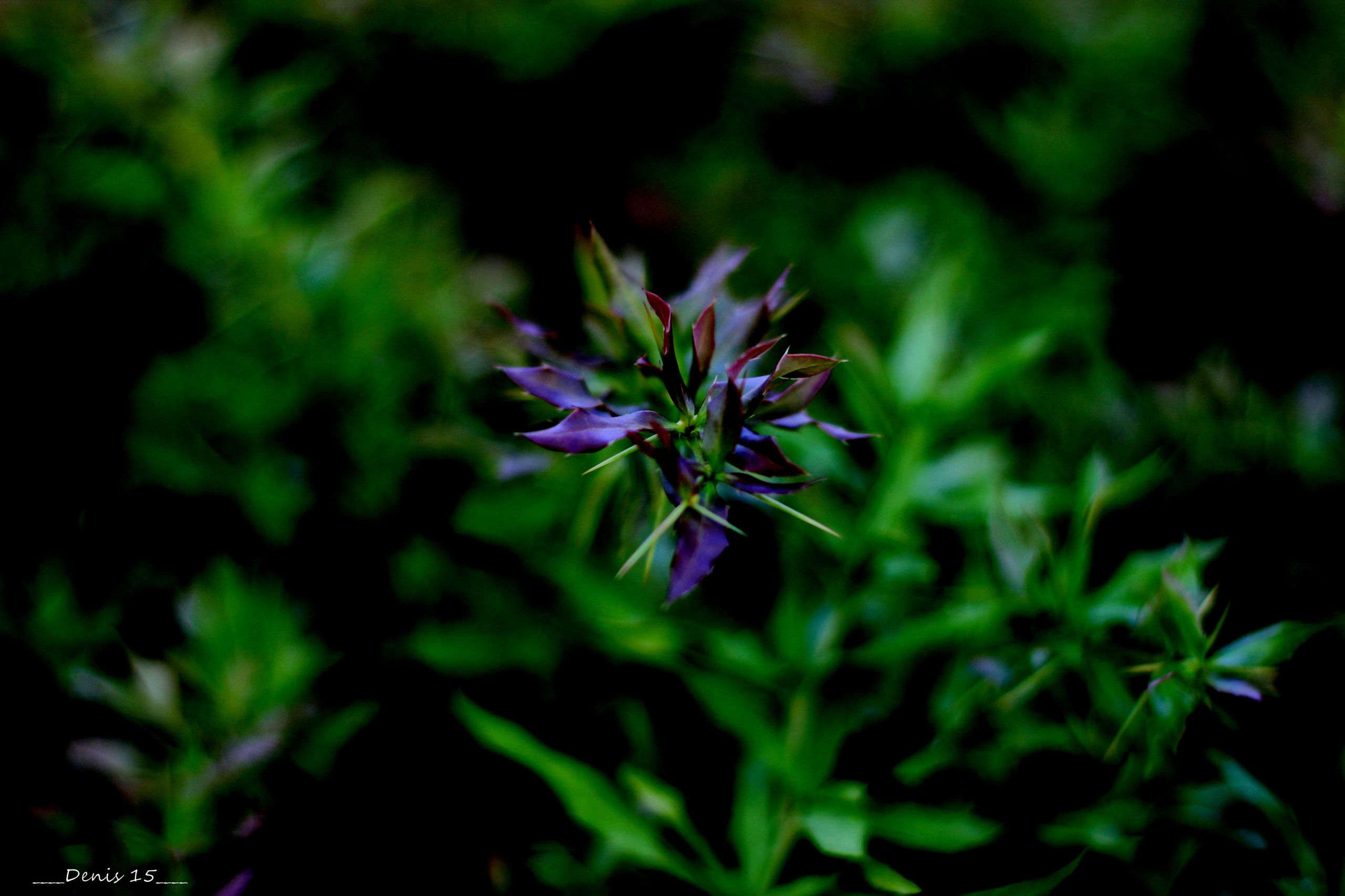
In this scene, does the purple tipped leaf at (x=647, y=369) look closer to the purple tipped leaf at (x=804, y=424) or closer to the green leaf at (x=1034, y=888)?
the purple tipped leaf at (x=804, y=424)

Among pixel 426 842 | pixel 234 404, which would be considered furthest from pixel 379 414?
pixel 426 842

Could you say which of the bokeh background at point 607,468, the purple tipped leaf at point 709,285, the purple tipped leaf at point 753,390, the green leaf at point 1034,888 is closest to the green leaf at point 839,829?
the bokeh background at point 607,468

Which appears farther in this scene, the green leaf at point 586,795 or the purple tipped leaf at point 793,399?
the green leaf at point 586,795

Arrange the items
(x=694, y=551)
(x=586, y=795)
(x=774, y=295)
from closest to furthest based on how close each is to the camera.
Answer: (x=694, y=551) → (x=774, y=295) → (x=586, y=795)

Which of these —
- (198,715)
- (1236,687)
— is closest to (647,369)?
(1236,687)

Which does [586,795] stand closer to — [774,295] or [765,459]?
[765,459]

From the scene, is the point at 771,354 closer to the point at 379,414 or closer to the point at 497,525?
the point at 497,525

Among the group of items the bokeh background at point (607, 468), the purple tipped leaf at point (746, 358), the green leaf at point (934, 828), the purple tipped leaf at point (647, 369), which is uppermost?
the purple tipped leaf at point (746, 358)

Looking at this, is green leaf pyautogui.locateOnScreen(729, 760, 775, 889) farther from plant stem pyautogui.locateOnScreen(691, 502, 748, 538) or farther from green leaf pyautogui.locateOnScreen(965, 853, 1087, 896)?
plant stem pyautogui.locateOnScreen(691, 502, 748, 538)
